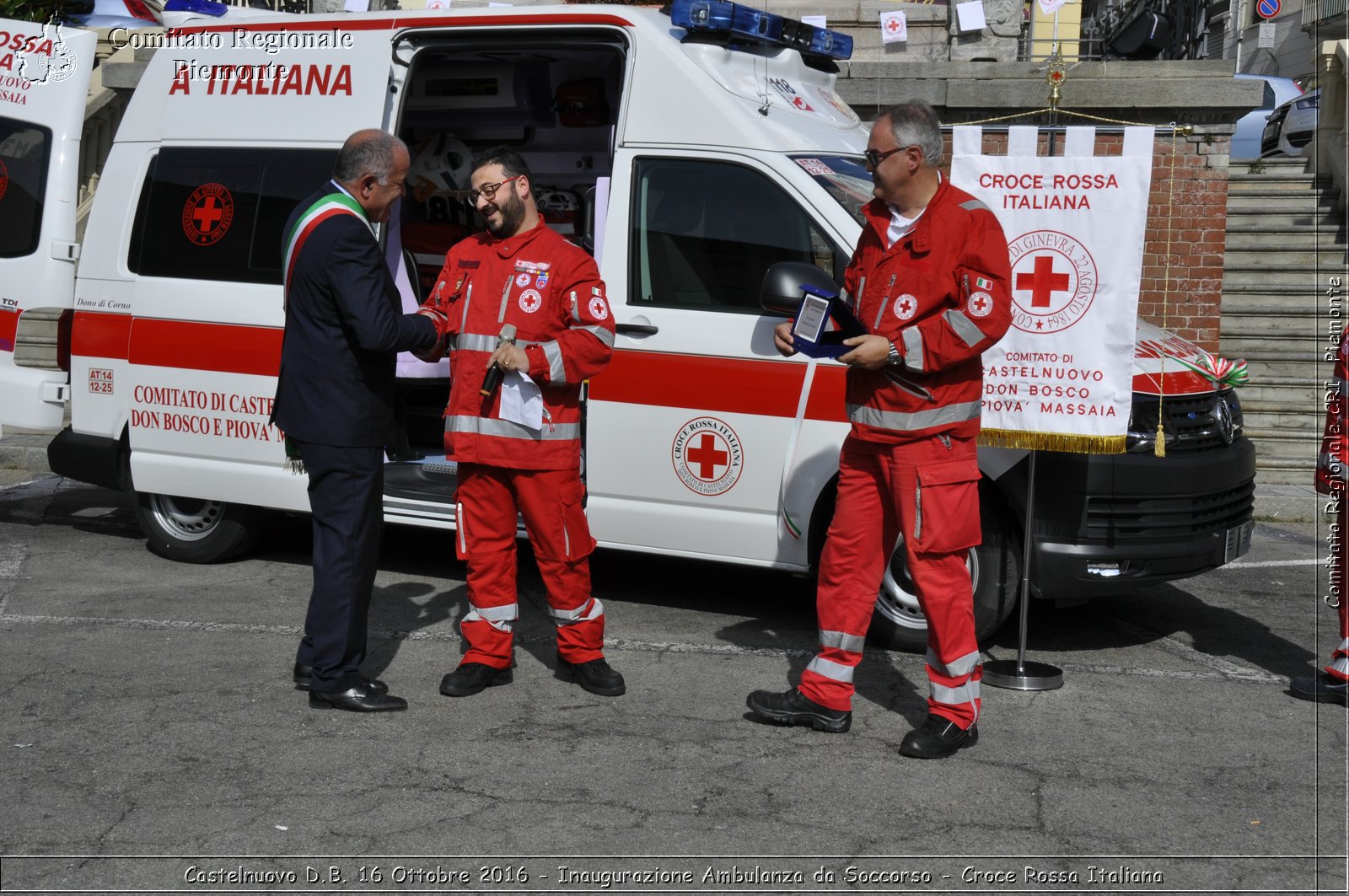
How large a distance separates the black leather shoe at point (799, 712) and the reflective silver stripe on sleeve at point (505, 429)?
3.83 feet

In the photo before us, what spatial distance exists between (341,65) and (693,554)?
2750 millimetres

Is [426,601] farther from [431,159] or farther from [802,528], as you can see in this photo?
[431,159]


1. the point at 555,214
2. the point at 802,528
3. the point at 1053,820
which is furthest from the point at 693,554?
the point at 555,214

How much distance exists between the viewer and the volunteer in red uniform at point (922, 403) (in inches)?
174

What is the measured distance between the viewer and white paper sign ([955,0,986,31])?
41.3 feet

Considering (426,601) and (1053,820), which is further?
(426,601)

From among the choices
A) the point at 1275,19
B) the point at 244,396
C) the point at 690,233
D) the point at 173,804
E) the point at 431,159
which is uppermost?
the point at 1275,19

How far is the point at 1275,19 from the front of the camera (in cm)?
3045

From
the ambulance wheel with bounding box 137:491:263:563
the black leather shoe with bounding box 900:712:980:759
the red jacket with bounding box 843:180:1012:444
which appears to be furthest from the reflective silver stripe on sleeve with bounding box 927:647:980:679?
the ambulance wheel with bounding box 137:491:263:563

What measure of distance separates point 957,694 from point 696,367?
1.80 meters

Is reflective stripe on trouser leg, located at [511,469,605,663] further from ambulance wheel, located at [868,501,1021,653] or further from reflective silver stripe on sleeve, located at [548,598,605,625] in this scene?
ambulance wheel, located at [868,501,1021,653]

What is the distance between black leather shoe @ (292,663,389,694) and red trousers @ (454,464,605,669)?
12.7 inches
